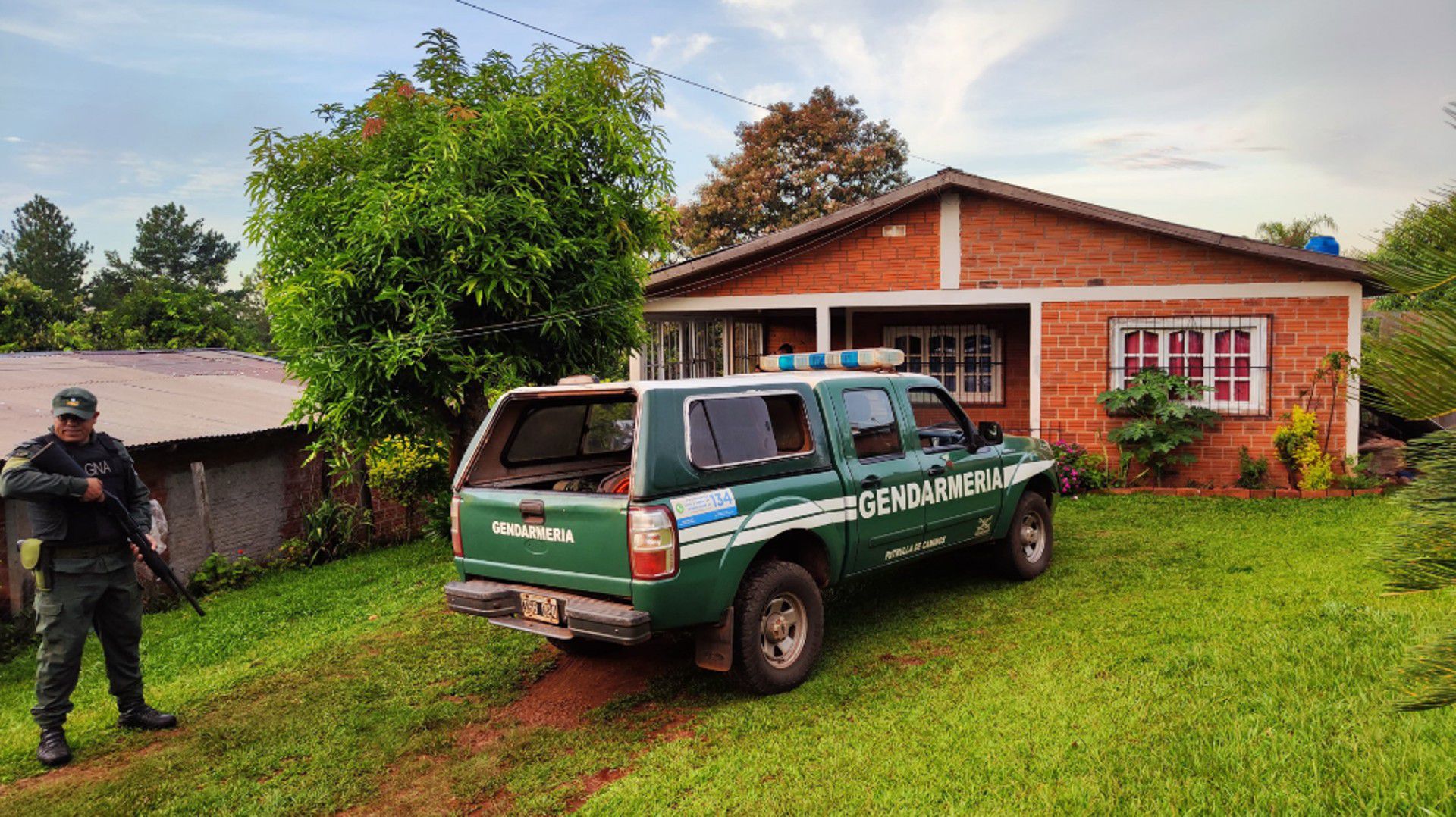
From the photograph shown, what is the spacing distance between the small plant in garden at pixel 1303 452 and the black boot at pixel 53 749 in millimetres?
12144

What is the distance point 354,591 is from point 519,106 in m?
4.80

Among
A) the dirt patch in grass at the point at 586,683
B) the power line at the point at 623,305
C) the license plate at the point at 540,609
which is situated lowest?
the dirt patch in grass at the point at 586,683

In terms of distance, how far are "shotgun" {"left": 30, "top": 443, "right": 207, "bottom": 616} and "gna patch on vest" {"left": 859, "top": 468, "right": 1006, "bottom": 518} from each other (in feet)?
12.5

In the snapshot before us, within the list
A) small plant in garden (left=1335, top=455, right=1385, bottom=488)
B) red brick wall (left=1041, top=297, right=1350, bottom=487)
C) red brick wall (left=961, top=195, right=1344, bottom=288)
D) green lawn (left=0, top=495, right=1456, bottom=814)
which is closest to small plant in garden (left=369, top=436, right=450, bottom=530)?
green lawn (left=0, top=495, right=1456, bottom=814)

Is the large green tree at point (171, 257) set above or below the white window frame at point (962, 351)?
above

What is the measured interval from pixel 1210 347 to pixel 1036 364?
214 centimetres

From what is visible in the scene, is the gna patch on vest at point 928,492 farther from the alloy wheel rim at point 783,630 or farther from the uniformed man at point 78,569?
the uniformed man at point 78,569

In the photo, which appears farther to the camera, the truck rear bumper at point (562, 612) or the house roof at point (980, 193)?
the house roof at point (980, 193)

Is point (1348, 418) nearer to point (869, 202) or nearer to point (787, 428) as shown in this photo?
point (869, 202)

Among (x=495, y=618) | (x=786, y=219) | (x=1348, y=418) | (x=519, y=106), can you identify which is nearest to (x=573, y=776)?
(x=495, y=618)

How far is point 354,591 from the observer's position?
8461mm

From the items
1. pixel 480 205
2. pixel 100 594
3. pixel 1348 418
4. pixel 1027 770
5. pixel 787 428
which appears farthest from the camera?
pixel 1348 418

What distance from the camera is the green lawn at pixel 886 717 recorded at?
374 centimetres

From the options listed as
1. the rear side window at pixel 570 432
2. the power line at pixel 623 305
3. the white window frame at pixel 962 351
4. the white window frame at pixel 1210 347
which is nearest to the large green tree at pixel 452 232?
the power line at pixel 623 305
